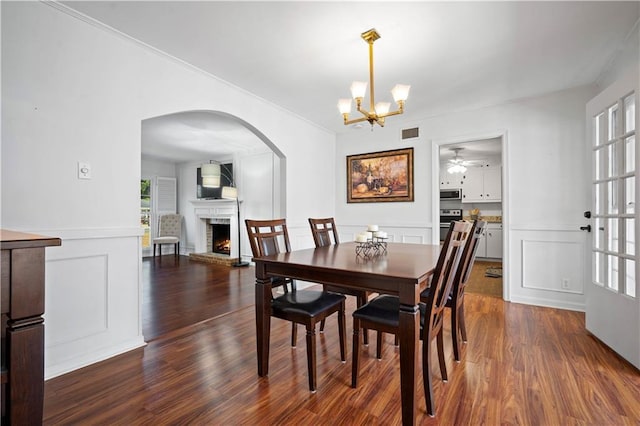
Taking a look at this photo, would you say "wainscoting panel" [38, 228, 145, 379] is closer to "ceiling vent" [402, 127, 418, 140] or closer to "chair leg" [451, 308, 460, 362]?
"chair leg" [451, 308, 460, 362]

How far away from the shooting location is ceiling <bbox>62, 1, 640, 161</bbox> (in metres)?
1.97

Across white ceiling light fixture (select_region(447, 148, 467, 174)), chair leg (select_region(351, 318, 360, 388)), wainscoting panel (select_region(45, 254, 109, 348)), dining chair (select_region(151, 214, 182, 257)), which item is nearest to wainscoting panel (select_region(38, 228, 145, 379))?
wainscoting panel (select_region(45, 254, 109, 348))

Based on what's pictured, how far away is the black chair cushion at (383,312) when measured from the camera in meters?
1.59

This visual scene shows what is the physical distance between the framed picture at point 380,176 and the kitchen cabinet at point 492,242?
3.03 metres

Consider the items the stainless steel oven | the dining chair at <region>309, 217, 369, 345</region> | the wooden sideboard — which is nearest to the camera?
the wooden sideboard

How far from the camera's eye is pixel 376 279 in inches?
58.4

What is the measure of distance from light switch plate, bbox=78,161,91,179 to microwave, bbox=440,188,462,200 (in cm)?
643

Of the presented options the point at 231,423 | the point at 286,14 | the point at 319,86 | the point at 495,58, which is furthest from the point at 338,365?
the point at 495,58

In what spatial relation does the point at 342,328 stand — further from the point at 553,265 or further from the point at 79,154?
the point at 553,265

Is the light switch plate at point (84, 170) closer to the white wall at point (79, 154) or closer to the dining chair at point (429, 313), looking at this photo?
the white wall at point (79, 154)

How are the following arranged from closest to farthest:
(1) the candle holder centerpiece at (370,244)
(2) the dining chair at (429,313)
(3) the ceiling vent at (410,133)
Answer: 1. (2) the dining chair at (429,313)
2. (1) the candle holder centerpiece at (370,244)
3. (3) the ceiling vent at (410,133)

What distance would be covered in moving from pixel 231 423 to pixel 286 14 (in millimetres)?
2474

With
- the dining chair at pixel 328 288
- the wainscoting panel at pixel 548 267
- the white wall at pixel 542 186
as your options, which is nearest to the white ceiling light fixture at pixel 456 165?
the white wall at pixel 542 186

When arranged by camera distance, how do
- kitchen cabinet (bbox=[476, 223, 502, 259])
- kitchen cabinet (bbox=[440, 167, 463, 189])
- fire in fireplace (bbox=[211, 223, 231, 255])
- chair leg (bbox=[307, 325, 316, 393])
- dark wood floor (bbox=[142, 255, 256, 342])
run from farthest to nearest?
fire in fireplace (bbox=[211, 223, 231, 255])
kitchen cabinet (bbox=[440, 167, 463, 189])
kitchen cabinet (bbox=[476, 223, 502, 259])
dark wood floor (bbox=[142, 255, 256, 342])
chair leg (bbox=[307, 325, 316, 393])
